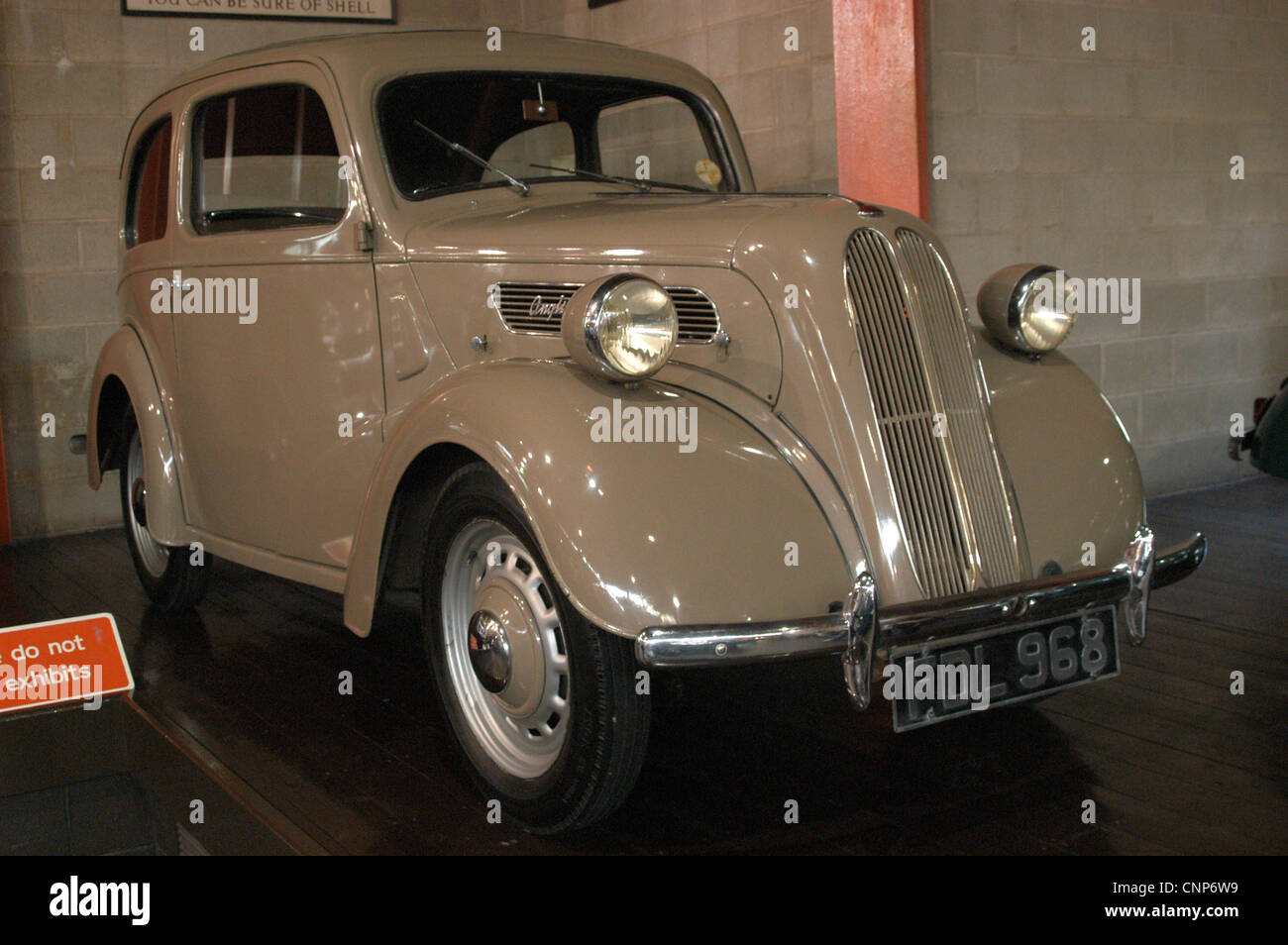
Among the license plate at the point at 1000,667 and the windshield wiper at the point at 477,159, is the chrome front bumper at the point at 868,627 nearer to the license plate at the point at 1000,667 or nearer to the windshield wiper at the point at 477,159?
the license plate at the point at 1000,667

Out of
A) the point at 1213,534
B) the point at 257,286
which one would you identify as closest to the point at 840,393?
the point at 257,286

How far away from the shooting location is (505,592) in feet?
7.51

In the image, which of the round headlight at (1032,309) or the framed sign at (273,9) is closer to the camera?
the round headlight at (1032,309)

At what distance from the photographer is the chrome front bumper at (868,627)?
6.39 ft

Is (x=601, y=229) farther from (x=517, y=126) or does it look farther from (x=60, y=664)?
(x=60, y=664)

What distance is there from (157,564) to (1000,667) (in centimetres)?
282

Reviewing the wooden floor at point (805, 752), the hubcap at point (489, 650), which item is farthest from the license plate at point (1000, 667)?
the hubcap at point (489, 650)

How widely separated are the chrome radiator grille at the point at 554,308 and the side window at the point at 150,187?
1435 mm

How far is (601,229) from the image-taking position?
2498mm

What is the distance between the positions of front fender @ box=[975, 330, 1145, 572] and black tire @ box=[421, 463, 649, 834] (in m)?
0.87

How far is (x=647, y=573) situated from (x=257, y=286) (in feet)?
5.28

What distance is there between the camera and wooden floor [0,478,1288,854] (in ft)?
7.34

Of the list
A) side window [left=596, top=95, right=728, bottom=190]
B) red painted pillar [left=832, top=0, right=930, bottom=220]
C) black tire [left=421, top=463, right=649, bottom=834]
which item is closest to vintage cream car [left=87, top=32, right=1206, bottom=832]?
black tire [left=421, top=463, right=649, bottom=834]
